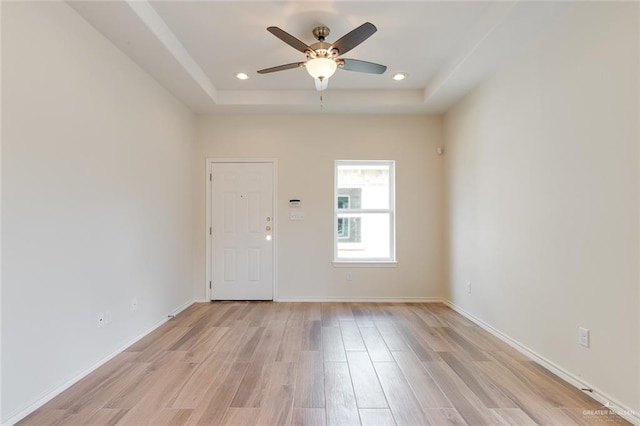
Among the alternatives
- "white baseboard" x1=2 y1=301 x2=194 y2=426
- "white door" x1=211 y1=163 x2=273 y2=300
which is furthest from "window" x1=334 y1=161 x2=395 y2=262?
"white baseboard" x1=2 y1=301 x2=194 y2=426

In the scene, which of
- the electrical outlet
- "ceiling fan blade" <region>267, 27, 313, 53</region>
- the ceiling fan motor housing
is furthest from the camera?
the ceiling fan motor housing

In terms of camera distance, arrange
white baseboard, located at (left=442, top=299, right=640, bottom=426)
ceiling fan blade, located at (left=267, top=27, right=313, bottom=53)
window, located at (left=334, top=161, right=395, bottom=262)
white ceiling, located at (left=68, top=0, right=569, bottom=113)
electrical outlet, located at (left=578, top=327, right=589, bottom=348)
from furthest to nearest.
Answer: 1. window, located at (left=334, top=161, right=395, bottom=262)
2. white ceiling, located at (left=68, top=0, right=569, bottom=113)
3. ceiling fan blade, located at (left=267, top=27, right=313, bottom=53)
4. electrical outlet, located at (left=578, top=327, right=589, bottom=348)
5. white baseboard, located at (left=442, top=299, right=640, bottom=426)

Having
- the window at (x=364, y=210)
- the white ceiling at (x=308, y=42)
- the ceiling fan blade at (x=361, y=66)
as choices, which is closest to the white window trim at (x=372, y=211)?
the window at (x=364, y=210)

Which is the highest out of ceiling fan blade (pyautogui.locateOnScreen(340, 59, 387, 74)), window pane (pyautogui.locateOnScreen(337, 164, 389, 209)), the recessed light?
the recessed light

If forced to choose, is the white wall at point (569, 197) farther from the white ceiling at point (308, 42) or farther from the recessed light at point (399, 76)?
the recessed light at point (399, 76)

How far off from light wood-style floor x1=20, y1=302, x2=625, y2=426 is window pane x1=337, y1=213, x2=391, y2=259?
1271mm

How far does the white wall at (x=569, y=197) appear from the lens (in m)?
1.70

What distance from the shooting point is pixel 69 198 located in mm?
2055

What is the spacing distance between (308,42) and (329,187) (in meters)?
1.90

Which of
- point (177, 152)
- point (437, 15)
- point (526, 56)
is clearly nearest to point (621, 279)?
point (526, 56)

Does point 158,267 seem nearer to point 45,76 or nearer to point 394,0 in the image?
point 45,76

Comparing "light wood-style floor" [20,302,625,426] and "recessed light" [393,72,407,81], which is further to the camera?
"recessed light" [393,72,407,81]

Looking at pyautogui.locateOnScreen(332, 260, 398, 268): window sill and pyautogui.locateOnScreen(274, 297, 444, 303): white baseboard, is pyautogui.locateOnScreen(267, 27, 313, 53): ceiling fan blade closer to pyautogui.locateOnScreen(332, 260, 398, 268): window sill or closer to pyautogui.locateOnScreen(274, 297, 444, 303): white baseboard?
pyautogui.locateOnScreen(332, 260, 398, 268): window sill

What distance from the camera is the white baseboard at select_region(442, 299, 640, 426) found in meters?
1.67
